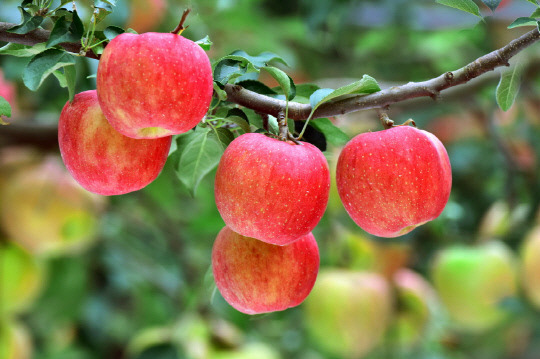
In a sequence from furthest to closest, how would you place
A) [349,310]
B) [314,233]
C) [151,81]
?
[349,310] → [314,233] → [151,81]

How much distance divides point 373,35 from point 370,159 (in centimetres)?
114

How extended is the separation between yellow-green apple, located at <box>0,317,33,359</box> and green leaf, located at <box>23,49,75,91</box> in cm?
80

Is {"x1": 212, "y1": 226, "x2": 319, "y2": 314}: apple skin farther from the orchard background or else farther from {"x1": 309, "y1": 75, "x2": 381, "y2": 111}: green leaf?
the orchard background

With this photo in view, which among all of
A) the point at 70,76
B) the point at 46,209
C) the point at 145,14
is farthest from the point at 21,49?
the point at 46,209

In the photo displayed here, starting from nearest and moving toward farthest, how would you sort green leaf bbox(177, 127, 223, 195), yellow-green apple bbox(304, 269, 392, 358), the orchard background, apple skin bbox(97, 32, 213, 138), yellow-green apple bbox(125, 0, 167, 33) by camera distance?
apple skin bbox(97, 32, 213, 138)
green leaf bbox(177, 127, 223, 195)
yellow-green apple bbox(125, 0, 167, 33)
the orchard background
yellow-green apple bbox(304, 269, 392, 358)

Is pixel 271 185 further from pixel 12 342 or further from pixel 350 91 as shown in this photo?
pixel 12 342

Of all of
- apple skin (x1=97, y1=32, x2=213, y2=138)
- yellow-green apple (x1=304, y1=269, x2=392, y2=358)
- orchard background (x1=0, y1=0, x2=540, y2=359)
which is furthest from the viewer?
→ yellow-green apple (x1=304, y1=269, x2=392, y2=358)

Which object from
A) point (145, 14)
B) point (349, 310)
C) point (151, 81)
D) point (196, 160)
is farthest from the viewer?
point (349, 310)

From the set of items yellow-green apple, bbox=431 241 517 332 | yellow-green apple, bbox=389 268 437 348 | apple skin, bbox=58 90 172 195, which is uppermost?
apple skin, bbox=58 90 172 195

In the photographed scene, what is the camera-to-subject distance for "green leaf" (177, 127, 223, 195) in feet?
1.36

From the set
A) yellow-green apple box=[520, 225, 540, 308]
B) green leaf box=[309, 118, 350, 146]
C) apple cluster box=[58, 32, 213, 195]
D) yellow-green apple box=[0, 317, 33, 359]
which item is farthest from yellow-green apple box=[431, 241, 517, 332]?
apple cluster box=[58, 32, 213, 195]

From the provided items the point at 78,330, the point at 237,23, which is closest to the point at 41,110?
the point at 237,23

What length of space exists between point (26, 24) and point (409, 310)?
111cm

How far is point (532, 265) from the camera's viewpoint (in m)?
1.11
